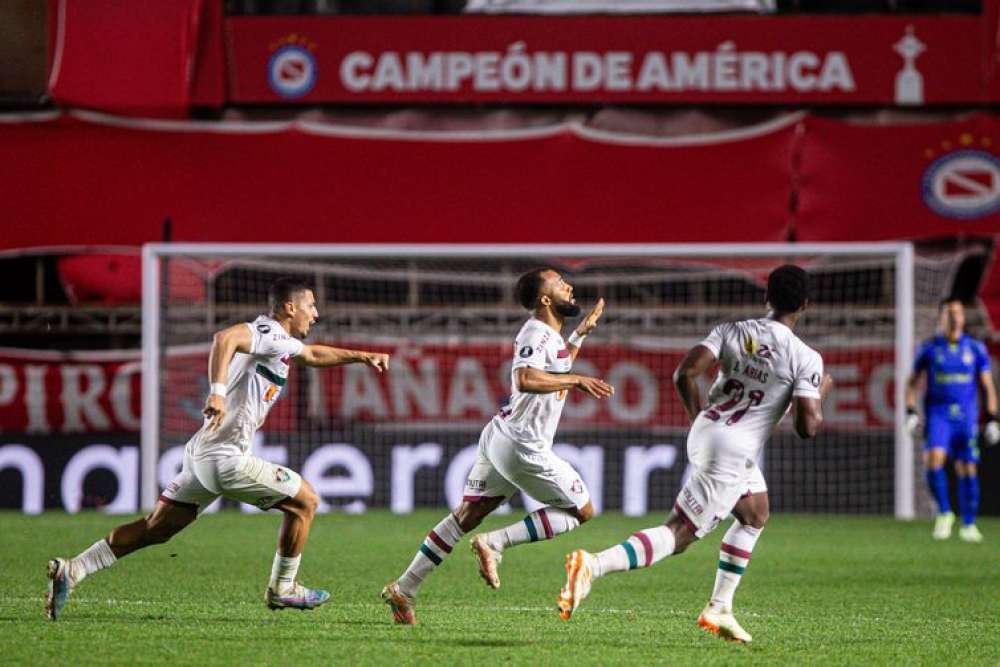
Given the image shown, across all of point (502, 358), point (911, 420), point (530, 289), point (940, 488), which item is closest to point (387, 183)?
point (502, 358)

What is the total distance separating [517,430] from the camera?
796 centimetres

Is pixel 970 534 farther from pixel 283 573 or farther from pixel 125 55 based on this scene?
pixel 125 55

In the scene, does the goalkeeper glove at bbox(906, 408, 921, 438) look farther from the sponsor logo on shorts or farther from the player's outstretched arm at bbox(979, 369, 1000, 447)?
the sponsor logo on shorts

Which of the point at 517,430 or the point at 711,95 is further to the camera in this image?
the point at 711,95

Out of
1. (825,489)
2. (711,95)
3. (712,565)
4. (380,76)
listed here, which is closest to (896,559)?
(712,565)

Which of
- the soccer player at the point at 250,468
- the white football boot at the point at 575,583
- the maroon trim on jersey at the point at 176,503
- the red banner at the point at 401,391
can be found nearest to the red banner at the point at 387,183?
the red banner at the point at 401,391

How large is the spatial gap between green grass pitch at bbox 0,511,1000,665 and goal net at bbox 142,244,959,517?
2105 millimetres

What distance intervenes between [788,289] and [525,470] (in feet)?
5.39

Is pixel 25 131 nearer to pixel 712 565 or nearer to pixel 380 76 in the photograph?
pixel 380 76

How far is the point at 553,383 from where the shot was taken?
752 cm

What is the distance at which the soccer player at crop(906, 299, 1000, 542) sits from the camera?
14.0 meters

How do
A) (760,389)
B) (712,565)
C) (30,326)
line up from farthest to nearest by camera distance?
(30,326) < (712,565) < (760,389)

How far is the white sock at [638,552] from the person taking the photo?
22.3 feet

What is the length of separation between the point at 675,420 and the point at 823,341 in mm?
1786
